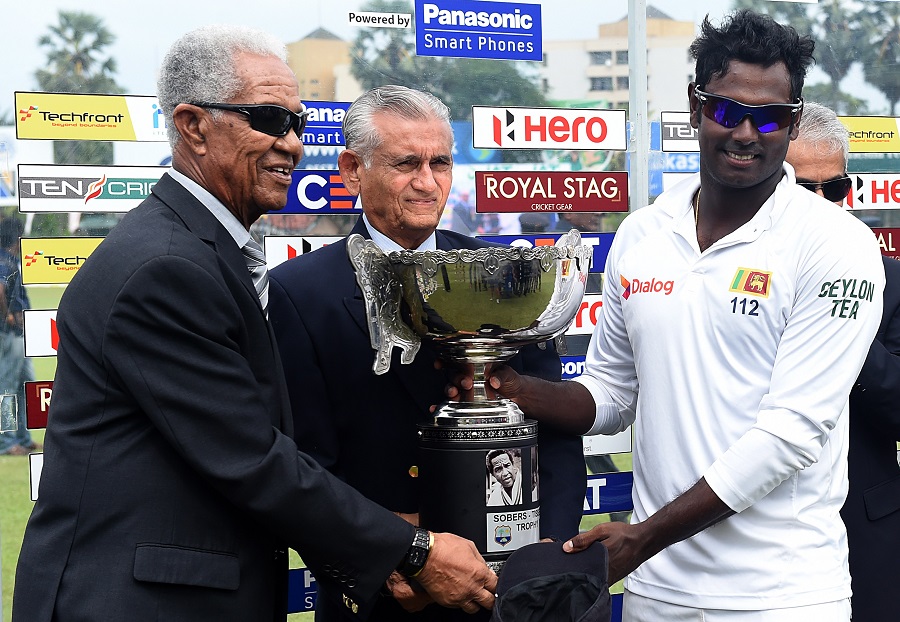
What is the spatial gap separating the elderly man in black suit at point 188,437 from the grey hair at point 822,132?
1787 millimetres

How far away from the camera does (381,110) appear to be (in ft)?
8.77

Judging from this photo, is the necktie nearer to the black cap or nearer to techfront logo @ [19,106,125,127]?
the black cap

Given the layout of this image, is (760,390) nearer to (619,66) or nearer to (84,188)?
(619,66)

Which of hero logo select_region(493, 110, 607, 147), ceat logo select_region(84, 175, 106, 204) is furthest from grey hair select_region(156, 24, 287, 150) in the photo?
hero logo select_region(493, 110, 607, 147)

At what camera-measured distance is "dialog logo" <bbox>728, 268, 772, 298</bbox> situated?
220 centimetres

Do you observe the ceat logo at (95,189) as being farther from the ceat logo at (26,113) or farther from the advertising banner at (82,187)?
the ceat logo at (26,113)

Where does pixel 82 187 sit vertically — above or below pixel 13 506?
above

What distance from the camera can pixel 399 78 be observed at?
4074 millimetres

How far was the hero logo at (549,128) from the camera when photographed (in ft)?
13.7

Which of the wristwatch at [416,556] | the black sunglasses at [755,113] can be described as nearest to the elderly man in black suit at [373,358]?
the wristwatch at [416,556]

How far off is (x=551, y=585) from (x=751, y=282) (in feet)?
2.56

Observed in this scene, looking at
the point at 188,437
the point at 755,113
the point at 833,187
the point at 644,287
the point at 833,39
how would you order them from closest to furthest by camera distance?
the point at 188,437 → the point at 755,113 → the point at 644,287 → the point at 833,187 → the point at 833,39

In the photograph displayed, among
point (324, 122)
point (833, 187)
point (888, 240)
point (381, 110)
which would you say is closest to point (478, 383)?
point (381, 110)

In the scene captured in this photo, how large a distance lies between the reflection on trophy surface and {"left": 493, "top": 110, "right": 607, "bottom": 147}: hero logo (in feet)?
6.51
